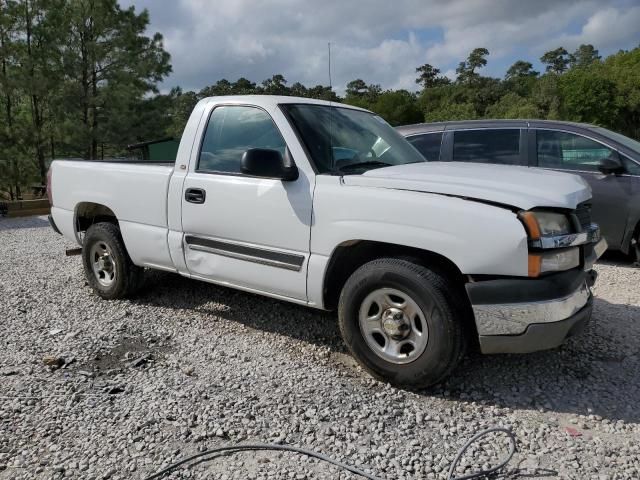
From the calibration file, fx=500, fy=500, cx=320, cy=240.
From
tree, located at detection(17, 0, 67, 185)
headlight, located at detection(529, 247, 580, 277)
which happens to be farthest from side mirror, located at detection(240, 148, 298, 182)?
tree, located at detection(17, 0, 67, 185)

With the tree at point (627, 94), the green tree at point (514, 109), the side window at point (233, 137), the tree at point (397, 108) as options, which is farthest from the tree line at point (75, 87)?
the tree at point (627, 94)

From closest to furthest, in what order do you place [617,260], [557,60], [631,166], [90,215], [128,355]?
[128,355]
[90,215]
[631,166]
[617,260]
[557,60]

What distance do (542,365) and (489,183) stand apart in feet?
4.65

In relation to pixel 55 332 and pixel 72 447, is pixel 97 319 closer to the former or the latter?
pixel 55 332

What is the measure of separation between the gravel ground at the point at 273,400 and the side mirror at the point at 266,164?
1.34m

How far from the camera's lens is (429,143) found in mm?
6844

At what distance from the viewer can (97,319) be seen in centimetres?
447

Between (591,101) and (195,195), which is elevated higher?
(591,101)

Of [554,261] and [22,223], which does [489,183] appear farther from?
[22,223]

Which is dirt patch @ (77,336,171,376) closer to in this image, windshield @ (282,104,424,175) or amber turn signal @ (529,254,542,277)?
windshield @ (282,104,424,175)

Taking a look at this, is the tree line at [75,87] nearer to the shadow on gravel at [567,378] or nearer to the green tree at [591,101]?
the shadow on gravel at [567,378]

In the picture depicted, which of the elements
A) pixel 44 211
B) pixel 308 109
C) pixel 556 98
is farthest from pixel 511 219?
pixel 556 98

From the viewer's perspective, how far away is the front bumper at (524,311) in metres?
2.73

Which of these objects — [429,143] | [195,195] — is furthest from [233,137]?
[429,143]
